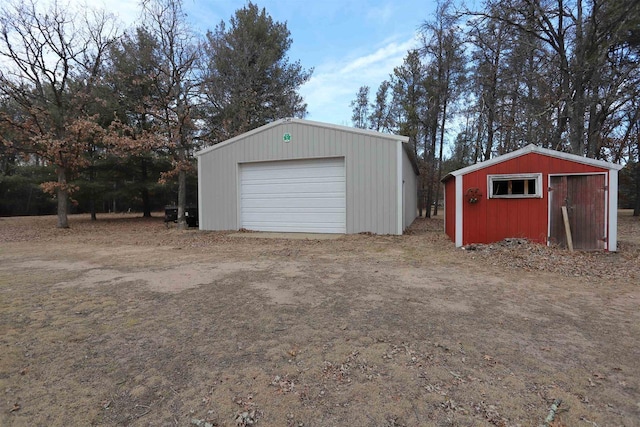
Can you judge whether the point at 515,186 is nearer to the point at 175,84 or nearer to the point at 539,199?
the point at 539,199

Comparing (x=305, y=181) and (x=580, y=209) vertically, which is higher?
(x=305, y=181)

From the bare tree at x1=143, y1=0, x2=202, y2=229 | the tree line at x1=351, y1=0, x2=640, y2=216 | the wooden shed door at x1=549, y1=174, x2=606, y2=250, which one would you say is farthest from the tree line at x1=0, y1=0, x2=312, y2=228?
the wooden shed door at x1=549, y1=174, x2=606, y2=250

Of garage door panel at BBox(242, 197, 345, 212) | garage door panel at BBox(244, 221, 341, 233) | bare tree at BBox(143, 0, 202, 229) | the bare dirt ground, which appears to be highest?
bare tree at BBox(143, 0, 202, 229)

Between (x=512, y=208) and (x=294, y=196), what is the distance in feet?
20.8

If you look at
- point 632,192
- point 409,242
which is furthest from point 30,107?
point 632,192

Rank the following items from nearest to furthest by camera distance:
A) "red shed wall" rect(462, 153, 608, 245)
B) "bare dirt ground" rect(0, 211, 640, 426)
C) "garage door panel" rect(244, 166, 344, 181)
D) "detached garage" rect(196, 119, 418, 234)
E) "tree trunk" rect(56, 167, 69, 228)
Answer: "bare dirt ground" rect(0, 211, 640, 426) → "red shed wall" rect(462, 153, 608, 245) → "detached garage" rect(196, 119, 418, 234) → "garage door panel" rect(244, 166, 344, 181) → "tree trunk" rect(56, 167, 69, 228)

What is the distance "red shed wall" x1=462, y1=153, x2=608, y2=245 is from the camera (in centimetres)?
730

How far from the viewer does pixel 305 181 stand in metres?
11.1

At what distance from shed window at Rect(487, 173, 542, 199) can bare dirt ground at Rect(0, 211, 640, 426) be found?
2.22m

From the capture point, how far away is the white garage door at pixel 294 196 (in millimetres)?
10734

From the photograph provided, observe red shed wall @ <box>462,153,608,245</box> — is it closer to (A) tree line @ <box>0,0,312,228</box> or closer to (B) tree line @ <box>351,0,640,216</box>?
(B) tree line @ <box>351,0,640,216</box>

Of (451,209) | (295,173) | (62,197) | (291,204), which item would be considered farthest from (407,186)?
(62,197)

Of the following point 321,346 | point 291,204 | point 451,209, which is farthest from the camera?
point 291,204

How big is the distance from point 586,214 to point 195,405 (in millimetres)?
8316
